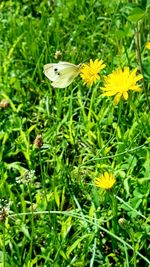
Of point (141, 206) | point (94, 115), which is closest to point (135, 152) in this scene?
point (141, 206)

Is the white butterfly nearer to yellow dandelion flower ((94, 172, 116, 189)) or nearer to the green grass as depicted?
the green grass

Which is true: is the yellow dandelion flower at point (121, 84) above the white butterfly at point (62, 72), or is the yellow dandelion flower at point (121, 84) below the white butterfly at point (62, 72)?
below

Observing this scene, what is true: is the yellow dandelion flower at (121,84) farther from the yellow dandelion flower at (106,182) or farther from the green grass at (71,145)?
the yellow dandelion flower at (106,182)

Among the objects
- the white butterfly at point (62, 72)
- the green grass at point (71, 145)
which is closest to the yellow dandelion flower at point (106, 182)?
the green grass at point (71, 145)

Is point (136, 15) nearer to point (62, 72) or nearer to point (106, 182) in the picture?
point (62, 72)

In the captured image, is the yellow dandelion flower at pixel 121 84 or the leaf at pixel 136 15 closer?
the yellow dandelion flower at pixel 121 84

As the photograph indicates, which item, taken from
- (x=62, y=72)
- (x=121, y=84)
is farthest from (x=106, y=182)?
(x=62, y=72)

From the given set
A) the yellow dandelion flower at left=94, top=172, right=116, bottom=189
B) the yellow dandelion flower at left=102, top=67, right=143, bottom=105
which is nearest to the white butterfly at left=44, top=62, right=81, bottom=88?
the yellow dandelion flower at left=102, top=67, right=143, bottom=105
